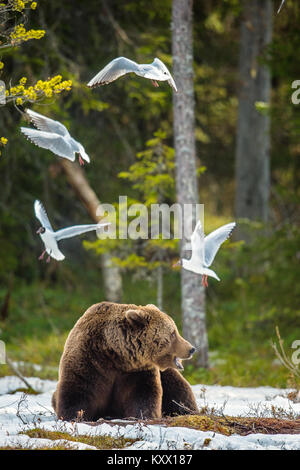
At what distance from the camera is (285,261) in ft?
35.1

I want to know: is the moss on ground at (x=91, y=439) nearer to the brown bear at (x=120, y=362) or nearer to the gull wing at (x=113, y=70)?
the brown bear at (x=120, y=362)

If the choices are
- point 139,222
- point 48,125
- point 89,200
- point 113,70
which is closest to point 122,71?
point 113,70

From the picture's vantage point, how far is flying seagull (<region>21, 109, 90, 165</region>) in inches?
205

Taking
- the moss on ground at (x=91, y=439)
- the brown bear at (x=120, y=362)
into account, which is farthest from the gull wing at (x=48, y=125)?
→ the moss on ground at (x=91, y=439)

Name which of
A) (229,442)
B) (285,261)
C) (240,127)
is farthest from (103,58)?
(229,442)

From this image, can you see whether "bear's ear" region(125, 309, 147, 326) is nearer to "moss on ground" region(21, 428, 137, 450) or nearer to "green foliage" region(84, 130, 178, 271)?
"moss on ground" region(21, 428, 137, 450)

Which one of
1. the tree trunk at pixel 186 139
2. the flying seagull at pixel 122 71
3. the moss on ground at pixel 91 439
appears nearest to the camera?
the moss on ground at pixel 91 439

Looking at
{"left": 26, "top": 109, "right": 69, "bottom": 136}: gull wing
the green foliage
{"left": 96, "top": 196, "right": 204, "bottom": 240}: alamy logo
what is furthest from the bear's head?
the green foliage

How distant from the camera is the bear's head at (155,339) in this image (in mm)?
4688

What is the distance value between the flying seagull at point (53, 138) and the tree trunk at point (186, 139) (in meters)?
3.22

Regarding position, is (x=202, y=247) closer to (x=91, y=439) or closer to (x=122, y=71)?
(x=122, y=71)

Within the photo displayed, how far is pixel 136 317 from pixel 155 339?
0.25 metres

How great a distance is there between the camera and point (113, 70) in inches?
204

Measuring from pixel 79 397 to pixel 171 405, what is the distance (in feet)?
2.93
